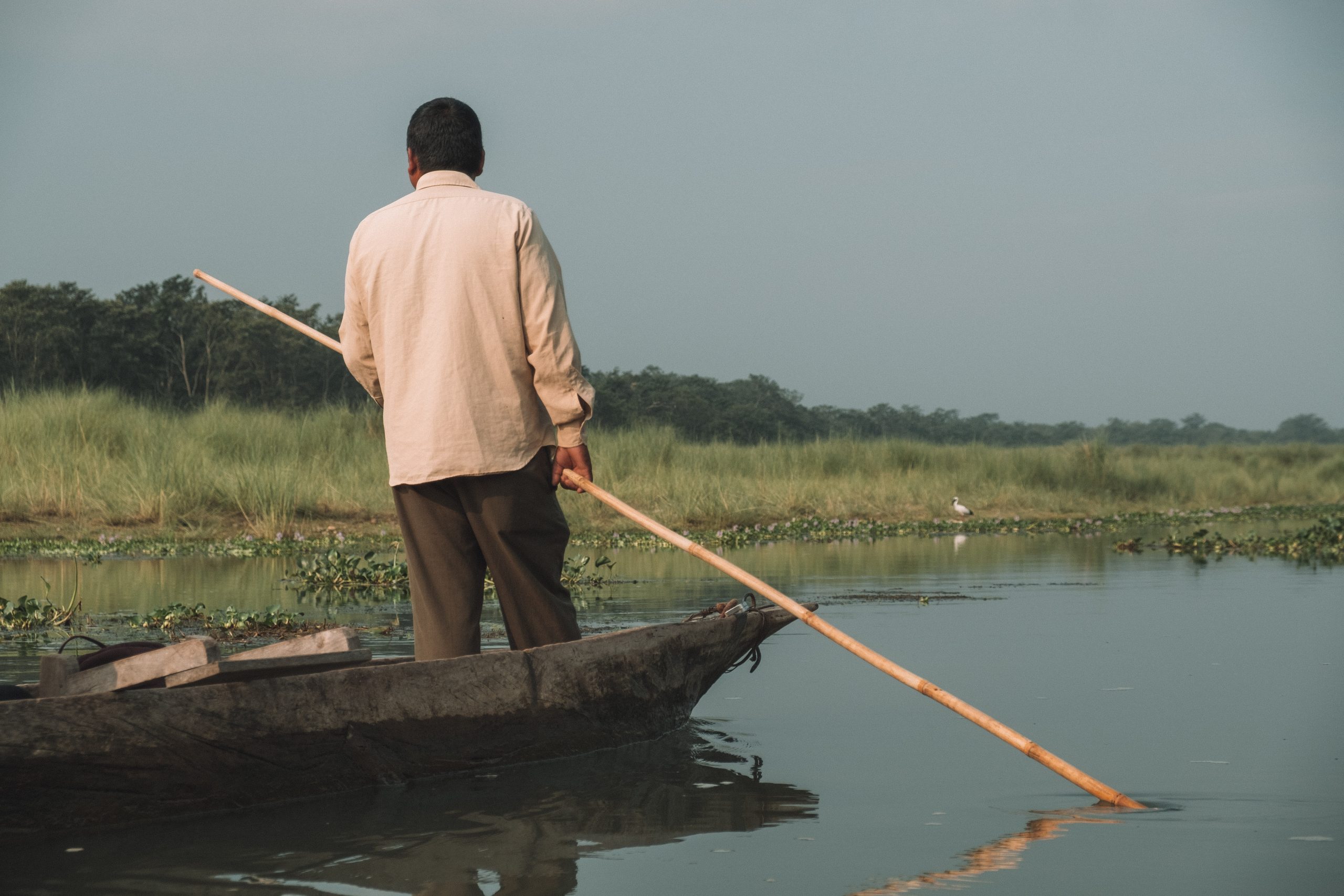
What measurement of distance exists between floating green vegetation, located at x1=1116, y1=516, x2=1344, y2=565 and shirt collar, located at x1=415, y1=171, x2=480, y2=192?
897 centimetres

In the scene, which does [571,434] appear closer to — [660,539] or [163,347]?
[660,539]

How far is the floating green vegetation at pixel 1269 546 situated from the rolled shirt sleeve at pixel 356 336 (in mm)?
8913

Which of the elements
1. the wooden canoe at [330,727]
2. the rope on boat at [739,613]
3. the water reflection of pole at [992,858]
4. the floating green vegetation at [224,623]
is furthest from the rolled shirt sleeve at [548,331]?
the floating green vegetation at [224,623]

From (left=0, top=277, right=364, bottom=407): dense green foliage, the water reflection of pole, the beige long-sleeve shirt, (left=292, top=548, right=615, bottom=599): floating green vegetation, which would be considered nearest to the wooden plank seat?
the beige long-sleeve shirt

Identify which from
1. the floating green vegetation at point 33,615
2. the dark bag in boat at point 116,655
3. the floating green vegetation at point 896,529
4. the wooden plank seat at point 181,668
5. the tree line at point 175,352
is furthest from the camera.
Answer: the tree line at point 175,352

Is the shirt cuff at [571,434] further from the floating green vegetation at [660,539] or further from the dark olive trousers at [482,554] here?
the floating green vegetation at [660,539]

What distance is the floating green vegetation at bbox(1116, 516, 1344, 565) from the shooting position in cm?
1181

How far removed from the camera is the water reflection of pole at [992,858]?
282 cm

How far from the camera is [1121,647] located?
6.23 metres

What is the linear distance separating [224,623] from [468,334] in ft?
10.8

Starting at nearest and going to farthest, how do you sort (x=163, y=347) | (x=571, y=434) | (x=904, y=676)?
(x=904, y=676)
(x=571, y=434)
(x=163, y=347)

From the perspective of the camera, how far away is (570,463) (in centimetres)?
409

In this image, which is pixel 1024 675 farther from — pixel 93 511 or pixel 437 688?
pixel 93 511

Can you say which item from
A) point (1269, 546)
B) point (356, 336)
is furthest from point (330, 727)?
point (1269, 546)
